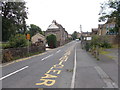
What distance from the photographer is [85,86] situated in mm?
5879

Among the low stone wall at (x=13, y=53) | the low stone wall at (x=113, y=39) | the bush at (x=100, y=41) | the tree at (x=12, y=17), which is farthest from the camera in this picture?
the low stone wall at (x=113, y=39)

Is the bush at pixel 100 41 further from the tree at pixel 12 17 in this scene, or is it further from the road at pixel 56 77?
the road at pixel 56 77

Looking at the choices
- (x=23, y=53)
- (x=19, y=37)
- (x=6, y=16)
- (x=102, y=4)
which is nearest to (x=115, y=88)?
(x=23, y=53)

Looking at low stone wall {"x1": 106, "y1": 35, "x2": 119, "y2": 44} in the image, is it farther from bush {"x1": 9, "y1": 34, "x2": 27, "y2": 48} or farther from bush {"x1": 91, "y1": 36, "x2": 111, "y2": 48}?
bush {"x1": 9, "y1": 34, "x2": 27, "y2": 48}

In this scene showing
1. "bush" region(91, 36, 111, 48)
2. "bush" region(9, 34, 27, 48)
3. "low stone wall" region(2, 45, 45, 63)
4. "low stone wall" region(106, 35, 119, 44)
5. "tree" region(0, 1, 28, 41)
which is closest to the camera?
"low stone wall" region(2, 45, 45, 63)

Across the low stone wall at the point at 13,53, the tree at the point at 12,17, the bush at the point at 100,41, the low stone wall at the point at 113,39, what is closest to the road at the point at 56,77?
the low stone wall at the point at 13,53

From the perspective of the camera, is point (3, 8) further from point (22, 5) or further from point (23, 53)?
point (23, 53)

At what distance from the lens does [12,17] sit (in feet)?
104

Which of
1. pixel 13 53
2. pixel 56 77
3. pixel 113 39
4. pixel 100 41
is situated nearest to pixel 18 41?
pixel 13 53

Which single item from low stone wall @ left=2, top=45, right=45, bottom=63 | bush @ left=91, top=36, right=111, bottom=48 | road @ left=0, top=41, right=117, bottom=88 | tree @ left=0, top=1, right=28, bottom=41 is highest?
tree @ left=0, top=1, right=28, bottom=41

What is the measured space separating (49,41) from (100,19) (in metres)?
18.3

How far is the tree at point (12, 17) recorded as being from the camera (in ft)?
97.4

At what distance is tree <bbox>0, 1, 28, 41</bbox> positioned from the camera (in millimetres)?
29688

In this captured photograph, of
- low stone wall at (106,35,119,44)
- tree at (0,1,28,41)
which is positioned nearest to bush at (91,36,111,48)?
low stone wall at (106,35,119,44)
